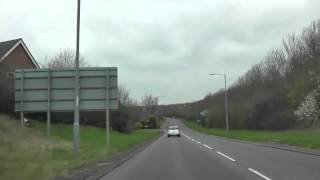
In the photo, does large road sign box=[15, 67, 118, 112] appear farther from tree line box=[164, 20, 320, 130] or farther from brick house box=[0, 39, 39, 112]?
tree line box=[164, 20, 320, 130]

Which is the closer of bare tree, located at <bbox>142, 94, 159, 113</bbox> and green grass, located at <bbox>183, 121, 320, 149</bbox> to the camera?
green grass, located at <bbox>183, 121, 320, 149</bbox>

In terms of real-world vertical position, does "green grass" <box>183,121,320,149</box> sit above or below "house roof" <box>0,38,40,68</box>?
below

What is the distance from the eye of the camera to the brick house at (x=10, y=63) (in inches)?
1773

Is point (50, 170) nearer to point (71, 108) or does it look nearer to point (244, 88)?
point (71, 108)

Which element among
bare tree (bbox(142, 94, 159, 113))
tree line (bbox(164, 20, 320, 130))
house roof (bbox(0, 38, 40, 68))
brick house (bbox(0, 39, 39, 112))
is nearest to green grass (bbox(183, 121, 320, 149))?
tree line (bbox(164, 20, 320, 130))

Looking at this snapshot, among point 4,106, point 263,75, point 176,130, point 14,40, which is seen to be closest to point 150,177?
point 4,106

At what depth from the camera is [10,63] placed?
5575 cm

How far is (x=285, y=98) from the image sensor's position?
84812 millimetres

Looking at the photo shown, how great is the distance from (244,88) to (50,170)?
91.6m

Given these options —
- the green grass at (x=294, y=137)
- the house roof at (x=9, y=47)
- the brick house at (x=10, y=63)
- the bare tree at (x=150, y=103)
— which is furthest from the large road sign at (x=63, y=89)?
the bare tree at (x=150, y=103)

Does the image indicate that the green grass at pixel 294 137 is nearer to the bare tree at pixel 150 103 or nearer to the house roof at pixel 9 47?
the house roof at pixel 9 47

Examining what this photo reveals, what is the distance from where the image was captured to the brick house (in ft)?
148

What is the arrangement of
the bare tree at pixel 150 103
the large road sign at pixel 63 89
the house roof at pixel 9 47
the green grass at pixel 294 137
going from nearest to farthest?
the large road sign at pixel 63 89, the green grass at pixel 294 137, the house roof at pixel 9 47, the bare tree at pixel 150 103

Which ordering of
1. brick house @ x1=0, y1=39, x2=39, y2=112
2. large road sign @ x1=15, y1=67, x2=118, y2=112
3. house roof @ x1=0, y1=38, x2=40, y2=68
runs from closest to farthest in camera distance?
large road sign @ x1=15, y1=67, x2=118, y2=112, brick house @ x1=0, y1=39, x2=39, y2=112, house roof @ x1=0, y1=38, x2=40, y2=68
